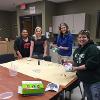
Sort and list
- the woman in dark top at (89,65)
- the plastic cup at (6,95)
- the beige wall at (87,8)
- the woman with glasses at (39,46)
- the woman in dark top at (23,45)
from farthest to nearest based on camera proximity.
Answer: the beige wall at (87,8) < the woman in dark top at (23,45) < the woman with glasses at (39,46) < the woman in dark top at (89,65) < the plastic cup at (6,95)

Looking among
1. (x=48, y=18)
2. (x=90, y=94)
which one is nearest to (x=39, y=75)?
(x=90, y=94)

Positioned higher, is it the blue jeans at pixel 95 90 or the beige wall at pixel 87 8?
the beige wall at pixel 87 8

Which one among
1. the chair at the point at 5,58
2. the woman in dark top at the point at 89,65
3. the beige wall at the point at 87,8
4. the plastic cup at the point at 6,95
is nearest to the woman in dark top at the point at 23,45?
the chair at the point at 5,58

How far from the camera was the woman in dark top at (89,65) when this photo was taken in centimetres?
169

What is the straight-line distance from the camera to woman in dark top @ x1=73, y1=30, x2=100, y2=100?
1.69m

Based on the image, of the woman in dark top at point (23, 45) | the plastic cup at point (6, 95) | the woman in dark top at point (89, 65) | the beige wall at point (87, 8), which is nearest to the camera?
the plastic cup at point (6, 95)

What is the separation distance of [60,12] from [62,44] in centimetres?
296

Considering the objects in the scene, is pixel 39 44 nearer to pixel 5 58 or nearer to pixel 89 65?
pixel 5 58

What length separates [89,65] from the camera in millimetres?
1682

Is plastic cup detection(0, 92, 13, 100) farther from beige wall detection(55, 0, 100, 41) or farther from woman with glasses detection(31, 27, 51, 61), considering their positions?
beige wall detection(55, 0, 100, 41)

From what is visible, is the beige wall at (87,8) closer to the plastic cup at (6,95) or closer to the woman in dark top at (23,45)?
the woman in dark top at (23,45)

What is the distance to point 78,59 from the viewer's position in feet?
6.17

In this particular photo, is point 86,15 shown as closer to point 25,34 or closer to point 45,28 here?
point 45,28

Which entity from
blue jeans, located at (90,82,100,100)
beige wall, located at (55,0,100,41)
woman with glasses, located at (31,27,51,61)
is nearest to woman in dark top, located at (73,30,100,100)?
blue jeans, located at (90,82,100,100)
